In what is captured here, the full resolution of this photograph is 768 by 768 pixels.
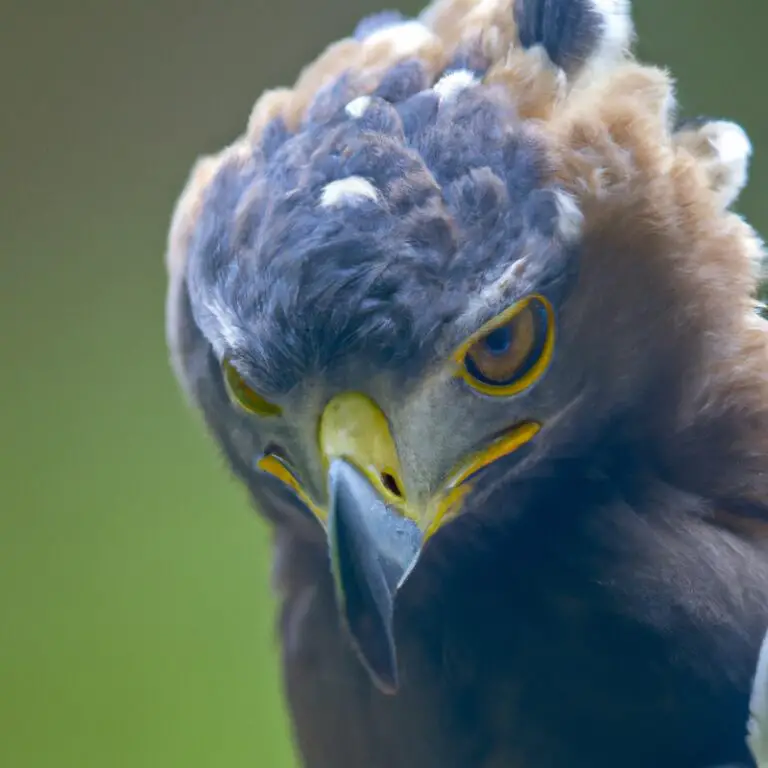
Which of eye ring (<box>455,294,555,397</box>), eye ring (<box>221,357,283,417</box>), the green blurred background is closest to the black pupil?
eye ring (<box>455,294,555,397</box>)

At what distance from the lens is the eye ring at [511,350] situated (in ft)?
1.88

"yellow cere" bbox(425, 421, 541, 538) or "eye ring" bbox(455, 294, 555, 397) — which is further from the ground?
"eye ring" bbox(455, 294, 555, 397)

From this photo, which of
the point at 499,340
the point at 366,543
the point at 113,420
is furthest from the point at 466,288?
the point at 113,420

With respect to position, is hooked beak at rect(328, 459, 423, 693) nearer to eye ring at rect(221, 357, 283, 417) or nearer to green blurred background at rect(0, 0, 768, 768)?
eye ring at rect(221, 357, 283, 417)

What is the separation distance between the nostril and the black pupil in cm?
9

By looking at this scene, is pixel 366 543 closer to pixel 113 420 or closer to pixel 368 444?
pixel 368 444

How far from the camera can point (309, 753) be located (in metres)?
0.79

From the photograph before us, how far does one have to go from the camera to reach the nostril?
58 centimetres

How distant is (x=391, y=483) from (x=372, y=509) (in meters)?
0.02

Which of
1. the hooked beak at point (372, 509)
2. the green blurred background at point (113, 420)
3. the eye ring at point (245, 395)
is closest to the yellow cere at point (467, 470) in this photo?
the hooked beak at point (372, 509)

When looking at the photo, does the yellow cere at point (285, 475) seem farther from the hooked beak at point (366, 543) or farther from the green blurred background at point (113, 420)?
the green blurred background at point (113, 420)

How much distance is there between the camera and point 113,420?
3.12 ft

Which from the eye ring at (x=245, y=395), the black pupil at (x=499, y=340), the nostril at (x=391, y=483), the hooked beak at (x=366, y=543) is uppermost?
the eye ring at (x=245, y=395)

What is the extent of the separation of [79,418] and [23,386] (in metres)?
0.06
